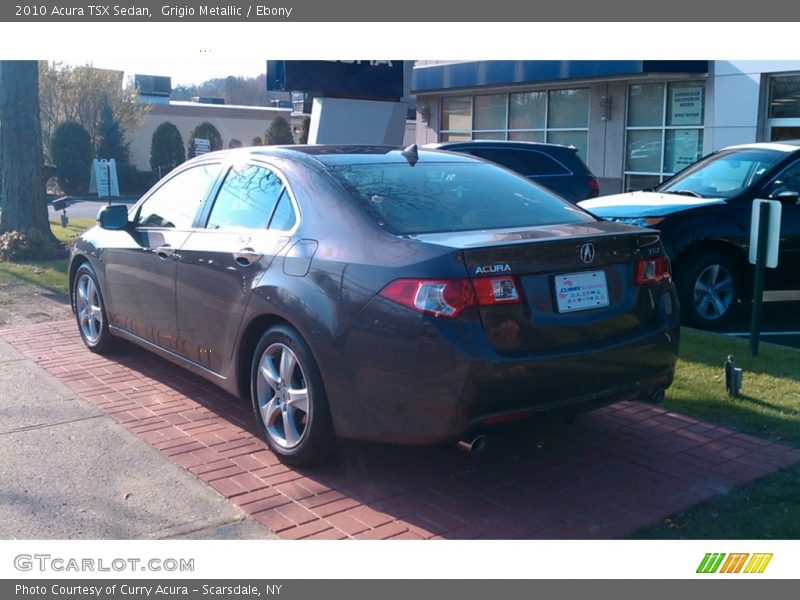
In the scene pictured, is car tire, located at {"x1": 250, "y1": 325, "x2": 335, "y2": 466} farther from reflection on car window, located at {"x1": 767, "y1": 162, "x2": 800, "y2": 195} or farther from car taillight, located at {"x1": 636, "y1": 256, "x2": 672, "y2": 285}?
reflection on car window, located at {"x1": 767, "y1": 162, "x2": 800, "y2": 195}

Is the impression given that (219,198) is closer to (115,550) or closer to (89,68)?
(115,550)

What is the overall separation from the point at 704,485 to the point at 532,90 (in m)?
18.0

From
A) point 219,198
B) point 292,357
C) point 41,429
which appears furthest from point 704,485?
point 41,429

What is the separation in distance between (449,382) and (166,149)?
128ft

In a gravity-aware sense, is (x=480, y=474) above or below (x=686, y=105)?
below

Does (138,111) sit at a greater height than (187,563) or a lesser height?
greater

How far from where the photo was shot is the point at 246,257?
17.0ft

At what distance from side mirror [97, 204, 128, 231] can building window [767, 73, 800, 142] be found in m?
12.4

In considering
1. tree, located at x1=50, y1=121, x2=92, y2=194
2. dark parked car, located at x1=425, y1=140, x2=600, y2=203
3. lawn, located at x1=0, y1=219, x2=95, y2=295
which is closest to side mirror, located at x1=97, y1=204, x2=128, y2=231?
lawn, located at x1=0, y1=219, x2=95, y2=295

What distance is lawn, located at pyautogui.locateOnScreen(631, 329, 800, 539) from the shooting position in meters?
4.14

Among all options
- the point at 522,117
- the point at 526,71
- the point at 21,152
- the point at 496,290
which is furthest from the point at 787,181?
the point at 522,117

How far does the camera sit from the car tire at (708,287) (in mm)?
8500

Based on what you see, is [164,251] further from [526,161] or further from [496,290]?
[526,161]

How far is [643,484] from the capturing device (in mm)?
4652
